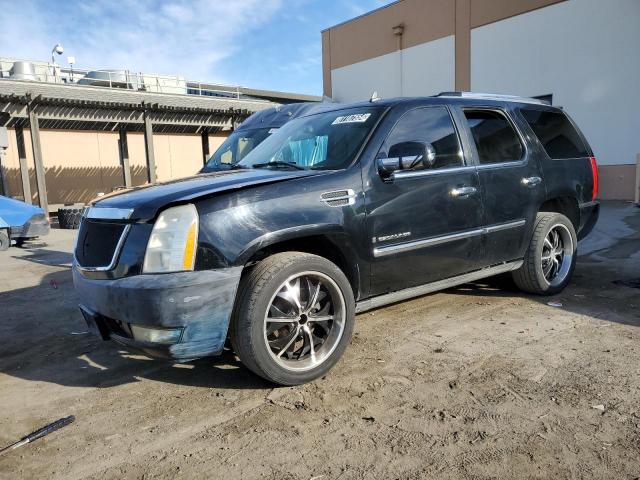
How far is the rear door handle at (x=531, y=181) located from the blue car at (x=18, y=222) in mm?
10017

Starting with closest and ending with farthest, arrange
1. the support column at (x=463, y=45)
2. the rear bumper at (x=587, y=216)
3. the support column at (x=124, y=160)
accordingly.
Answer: the rear bumper at (x=587, y=216)
the support column at (x=463, y=45)
the support column at (x=124, y=160)

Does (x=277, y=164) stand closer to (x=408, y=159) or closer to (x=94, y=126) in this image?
(x=408, y=159)

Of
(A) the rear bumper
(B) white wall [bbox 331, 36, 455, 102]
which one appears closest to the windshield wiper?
(A) the rear bumper

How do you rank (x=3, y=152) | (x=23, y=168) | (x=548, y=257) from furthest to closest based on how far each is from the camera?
(x=23, y=168), (x=3, y=152), (x=548, y=257)

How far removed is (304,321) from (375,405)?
27.2 inches

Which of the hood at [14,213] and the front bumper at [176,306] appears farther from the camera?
the hood at [14,213]

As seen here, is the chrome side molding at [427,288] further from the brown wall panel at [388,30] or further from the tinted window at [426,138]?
the brown wall panel at [388,30]

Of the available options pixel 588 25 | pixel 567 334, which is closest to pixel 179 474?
pixel 567 334

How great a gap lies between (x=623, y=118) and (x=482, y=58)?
593cm

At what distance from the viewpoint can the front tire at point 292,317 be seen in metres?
2.97

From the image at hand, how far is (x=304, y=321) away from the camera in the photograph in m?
3.24

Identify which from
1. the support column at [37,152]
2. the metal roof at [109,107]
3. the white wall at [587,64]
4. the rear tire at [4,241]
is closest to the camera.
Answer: the rear tire at [4,241]

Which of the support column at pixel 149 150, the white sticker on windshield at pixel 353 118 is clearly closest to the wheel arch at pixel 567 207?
the white sticker on windshield at pixel 353 118

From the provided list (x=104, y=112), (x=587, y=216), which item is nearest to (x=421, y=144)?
(x=587, y=216)
